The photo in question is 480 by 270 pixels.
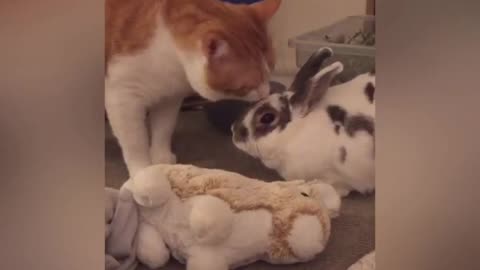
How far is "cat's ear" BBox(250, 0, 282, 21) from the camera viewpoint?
1123 millimetres

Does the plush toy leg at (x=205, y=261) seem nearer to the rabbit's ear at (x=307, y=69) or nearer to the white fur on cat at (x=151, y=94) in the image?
the white fur on cat at (x=151, y=94)

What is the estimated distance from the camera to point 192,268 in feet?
3.49

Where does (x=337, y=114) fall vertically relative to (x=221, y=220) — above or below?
above

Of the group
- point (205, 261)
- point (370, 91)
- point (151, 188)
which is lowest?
point (205, 261)

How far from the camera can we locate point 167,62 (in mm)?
1110

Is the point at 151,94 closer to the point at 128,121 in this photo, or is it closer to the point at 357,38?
the point at 128,121

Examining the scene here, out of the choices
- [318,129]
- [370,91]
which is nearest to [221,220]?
[318,129]

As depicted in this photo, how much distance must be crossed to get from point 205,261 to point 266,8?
1.40 ft

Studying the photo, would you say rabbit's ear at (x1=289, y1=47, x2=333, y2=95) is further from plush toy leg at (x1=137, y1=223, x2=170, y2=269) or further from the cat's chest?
plush toy leg at (x1=137, y1=223, x2=170, y2=269)

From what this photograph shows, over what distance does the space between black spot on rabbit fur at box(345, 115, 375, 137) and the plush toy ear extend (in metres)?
0.06
